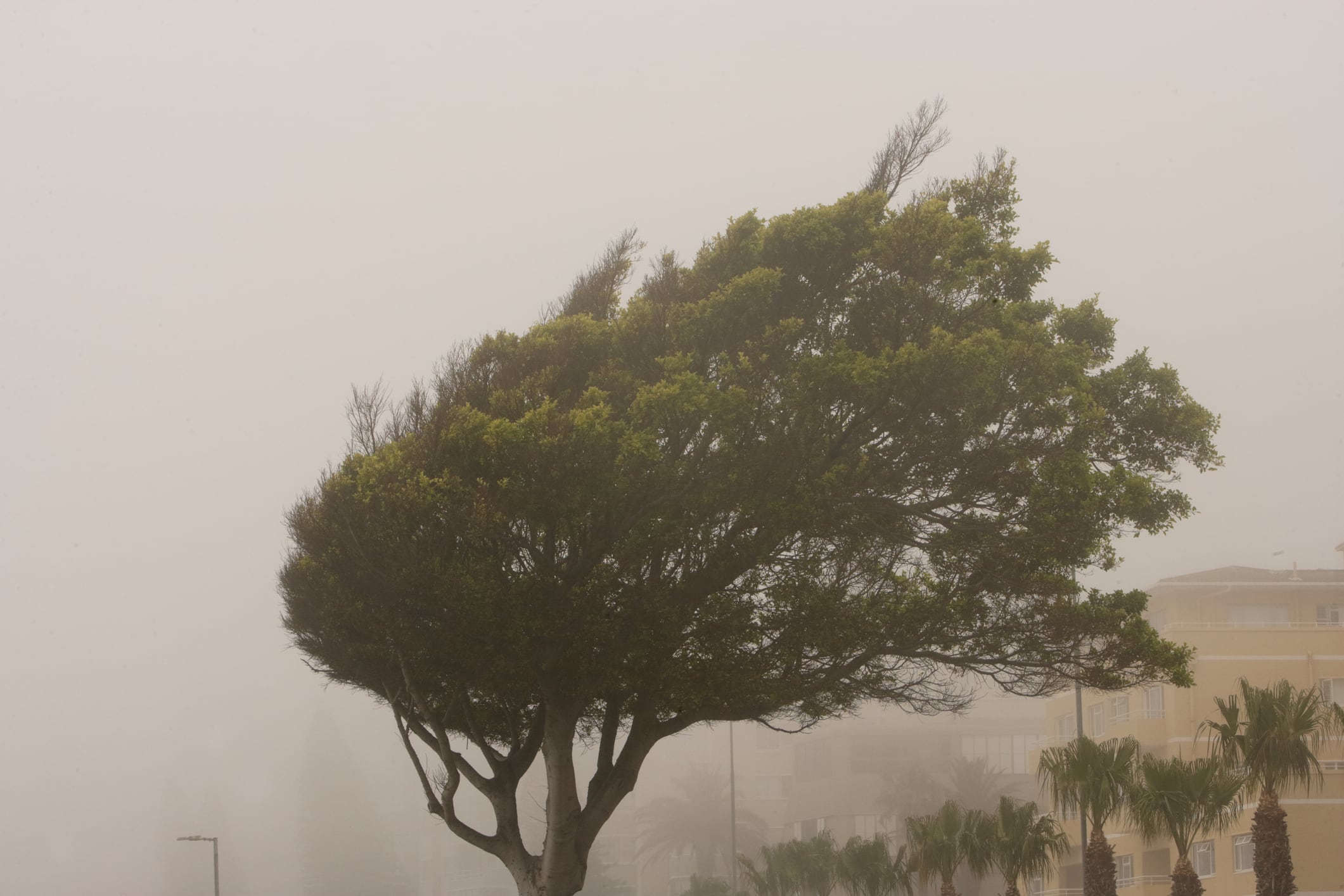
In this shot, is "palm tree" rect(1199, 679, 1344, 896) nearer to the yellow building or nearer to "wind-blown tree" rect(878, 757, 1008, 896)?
the yellow building

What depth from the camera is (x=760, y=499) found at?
1788 centimetres

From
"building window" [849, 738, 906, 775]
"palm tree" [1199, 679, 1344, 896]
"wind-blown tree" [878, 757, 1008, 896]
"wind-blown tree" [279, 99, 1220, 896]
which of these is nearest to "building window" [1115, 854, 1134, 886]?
"wind-blown tree" [878, 757, 1008, 896]

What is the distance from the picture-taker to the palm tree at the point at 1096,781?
2694cm

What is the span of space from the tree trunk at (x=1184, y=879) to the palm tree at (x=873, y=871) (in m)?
19.2

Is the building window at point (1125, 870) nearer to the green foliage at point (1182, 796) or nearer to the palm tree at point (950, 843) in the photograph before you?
the palm tree at point (950, 843)

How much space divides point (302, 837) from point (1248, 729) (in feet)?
413

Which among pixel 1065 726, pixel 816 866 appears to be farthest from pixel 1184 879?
pixel 1065 726

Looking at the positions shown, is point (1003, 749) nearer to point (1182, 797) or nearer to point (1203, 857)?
point (1203, 857)

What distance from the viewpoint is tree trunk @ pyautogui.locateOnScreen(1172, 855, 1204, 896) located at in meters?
27.0

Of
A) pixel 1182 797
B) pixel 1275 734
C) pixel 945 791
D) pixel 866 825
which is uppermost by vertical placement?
pixel 1275 734

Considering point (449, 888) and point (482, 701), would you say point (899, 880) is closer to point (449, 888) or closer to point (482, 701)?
point (482, 701)

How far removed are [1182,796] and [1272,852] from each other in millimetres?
3801

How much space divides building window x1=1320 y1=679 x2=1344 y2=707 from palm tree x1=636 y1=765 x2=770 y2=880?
40.5 meters

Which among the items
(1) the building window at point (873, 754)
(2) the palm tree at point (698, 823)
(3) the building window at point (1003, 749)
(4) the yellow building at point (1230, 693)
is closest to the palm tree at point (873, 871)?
(4) the yellow building at point (1230, 693)
